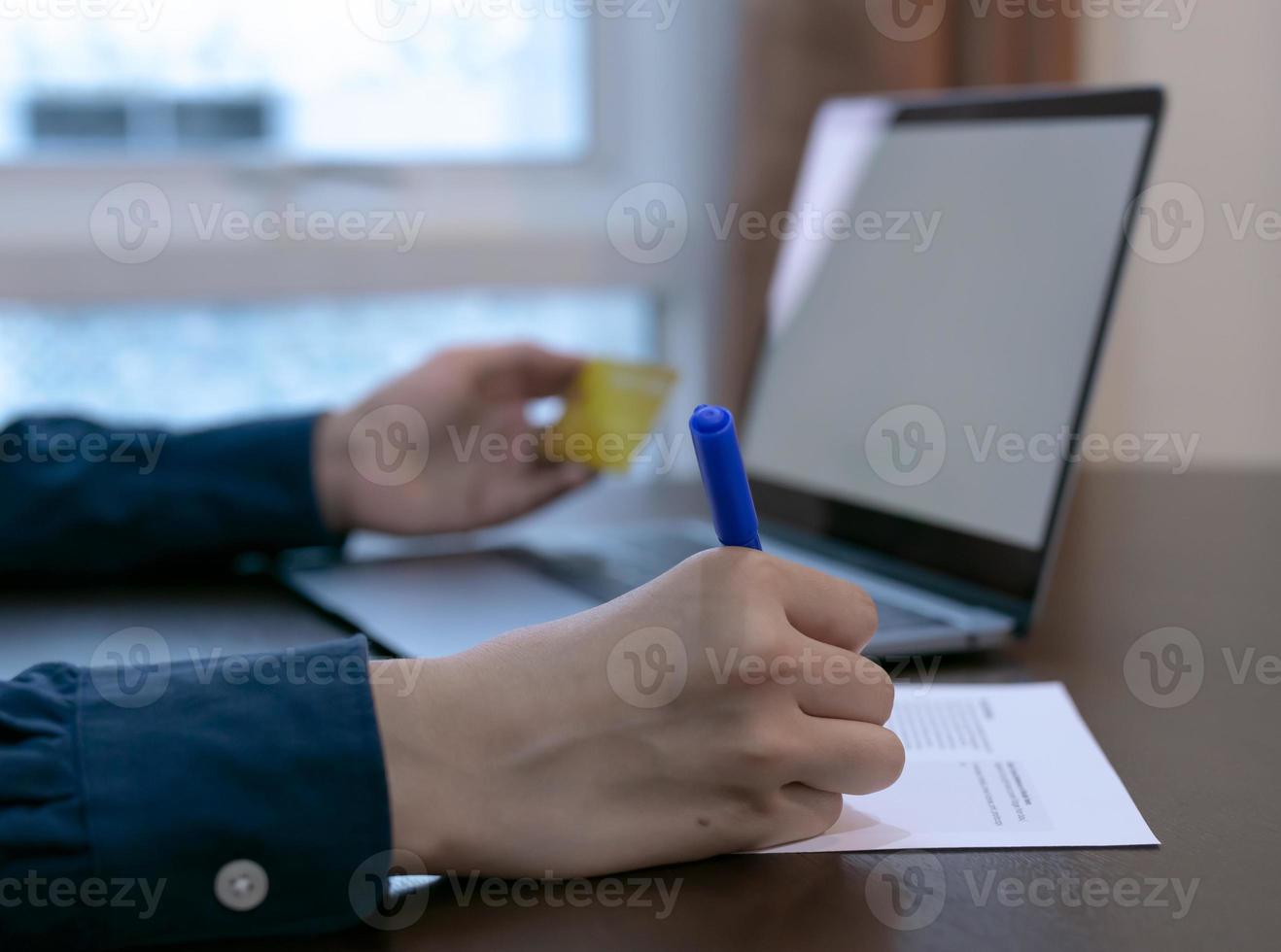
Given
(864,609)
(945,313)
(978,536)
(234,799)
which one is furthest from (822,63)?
(234,799)

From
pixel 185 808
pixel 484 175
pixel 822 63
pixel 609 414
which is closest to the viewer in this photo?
pixel 185 808

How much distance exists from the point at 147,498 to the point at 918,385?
1.98 ft

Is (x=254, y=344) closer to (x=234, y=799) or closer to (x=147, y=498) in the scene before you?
(x=147, y=498)

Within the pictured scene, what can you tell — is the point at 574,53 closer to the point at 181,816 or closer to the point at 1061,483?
the point at 1061,483

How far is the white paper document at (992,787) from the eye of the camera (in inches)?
21.5

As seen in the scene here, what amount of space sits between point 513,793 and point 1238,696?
0.41 meters

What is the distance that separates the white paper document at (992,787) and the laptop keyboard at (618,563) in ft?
0.52

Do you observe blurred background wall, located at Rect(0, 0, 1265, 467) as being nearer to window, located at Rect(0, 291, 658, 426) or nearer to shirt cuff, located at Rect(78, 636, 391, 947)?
window, located at Rect(0, 291, 658, 426)

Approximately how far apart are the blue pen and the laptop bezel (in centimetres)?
30

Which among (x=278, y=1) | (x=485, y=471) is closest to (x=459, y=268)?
(x=278, y=1)

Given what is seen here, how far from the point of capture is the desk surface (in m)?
0.48

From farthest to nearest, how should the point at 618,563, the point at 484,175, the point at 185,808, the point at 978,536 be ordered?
the point at 484,175 → the point at 618,563 → the point at 978,536 → the point at 185,808

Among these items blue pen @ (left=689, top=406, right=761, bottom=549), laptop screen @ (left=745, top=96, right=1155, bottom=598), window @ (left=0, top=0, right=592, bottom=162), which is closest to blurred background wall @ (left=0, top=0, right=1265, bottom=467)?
window @ (left=0, top=0, right=592, bottom=162)

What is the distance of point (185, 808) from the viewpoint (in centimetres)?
51
